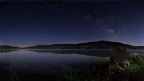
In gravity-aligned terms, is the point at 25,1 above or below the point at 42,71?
above

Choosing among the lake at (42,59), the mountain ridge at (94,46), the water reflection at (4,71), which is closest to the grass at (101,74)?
the lake at (42,59)

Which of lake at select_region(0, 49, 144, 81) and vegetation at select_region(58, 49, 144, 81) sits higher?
lake at select_region(0, 49, 144, 81)

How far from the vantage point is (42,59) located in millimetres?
7504

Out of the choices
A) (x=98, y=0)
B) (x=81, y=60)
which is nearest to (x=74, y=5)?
(x=98, y=0)

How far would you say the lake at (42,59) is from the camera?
7.50m

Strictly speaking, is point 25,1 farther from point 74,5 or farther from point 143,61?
point 143,61

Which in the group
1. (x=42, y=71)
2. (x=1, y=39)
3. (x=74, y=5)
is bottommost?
(x=42, y=71)

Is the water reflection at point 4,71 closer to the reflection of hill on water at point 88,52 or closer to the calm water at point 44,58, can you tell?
the calm water at point 44,58

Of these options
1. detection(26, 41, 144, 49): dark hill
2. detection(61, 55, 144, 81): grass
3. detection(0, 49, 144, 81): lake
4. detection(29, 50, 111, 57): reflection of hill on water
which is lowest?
A: detection(61, 55, 144, 81): grass

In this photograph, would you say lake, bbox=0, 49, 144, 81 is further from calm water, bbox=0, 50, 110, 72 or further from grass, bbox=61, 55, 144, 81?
grass, bbox=61, 55, 144, 81

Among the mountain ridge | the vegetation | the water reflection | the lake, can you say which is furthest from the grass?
the water reflection

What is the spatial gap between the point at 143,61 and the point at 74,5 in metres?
1.31

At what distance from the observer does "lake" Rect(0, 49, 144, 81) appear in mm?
7496

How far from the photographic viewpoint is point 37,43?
7590 mm
